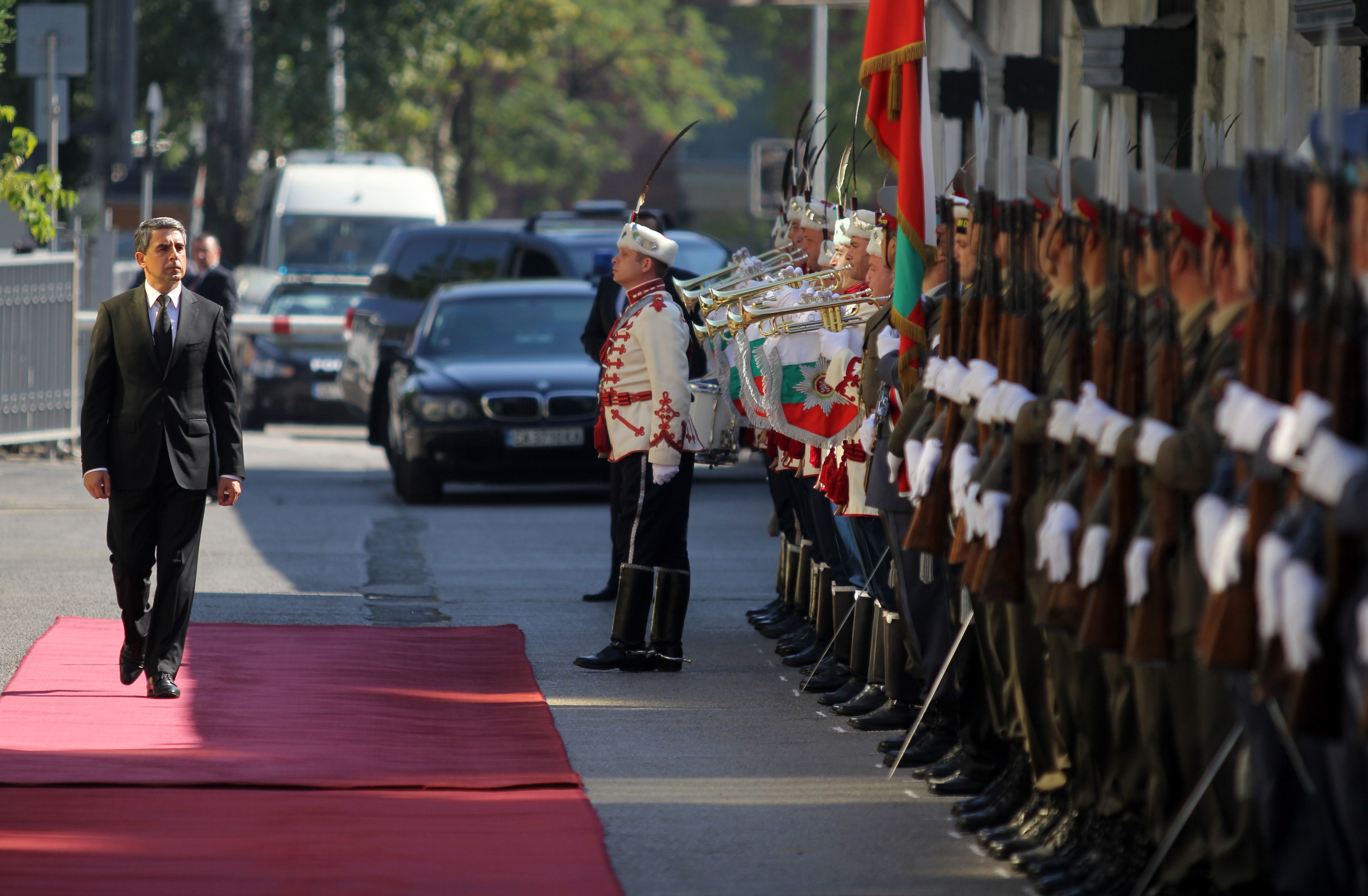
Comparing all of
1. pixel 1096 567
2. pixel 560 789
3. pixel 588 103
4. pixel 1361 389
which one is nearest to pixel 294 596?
pixel 560 789

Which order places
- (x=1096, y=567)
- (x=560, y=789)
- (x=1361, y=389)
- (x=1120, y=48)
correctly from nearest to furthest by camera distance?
(x=1361, y=389) → (x=1096, y=567) → (x=560, y=789) → (x=1120, y=48)

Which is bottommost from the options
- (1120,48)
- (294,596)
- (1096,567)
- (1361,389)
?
(294,596)

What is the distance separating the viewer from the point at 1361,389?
4074 millimetres

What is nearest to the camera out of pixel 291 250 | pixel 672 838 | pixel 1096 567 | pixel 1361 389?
pixel 1361 389

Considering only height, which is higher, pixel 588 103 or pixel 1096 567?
pixel 588 103

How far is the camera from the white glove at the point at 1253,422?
14.2 ft

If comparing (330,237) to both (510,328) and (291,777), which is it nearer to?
(510,328)

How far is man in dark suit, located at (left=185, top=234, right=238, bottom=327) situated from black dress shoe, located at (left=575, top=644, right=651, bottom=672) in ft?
22.0

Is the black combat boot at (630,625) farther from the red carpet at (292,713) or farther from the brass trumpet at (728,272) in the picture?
the brass trumpet at (728,272)

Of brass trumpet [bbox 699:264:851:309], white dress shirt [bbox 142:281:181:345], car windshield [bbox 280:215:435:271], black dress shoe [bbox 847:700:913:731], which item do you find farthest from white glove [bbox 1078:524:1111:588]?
car windshield [bbox 280:215:435:271]

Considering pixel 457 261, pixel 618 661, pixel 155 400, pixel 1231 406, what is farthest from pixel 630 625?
pixel 457 261

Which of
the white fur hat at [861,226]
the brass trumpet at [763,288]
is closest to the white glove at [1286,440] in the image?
the white fur hat at [861,226]

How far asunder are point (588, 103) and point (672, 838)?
50466mm

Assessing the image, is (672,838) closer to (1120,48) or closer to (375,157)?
(1120,48)
